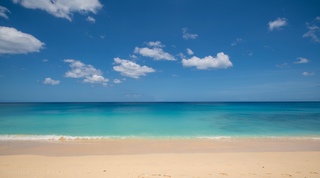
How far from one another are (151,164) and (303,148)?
8.29 meters

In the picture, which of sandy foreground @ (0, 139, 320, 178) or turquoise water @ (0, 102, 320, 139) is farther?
turquoise water @ (0, 102, 320, 139)

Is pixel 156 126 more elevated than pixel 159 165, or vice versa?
pixel 159 165

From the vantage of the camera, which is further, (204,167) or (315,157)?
(315,157)

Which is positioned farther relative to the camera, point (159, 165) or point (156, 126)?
point (156, 126)

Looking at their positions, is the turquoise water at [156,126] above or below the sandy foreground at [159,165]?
below

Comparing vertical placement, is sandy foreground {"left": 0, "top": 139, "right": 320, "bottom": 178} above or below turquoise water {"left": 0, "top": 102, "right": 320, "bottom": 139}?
above

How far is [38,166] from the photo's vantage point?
6.13 m

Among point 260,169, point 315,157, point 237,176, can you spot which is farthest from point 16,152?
point 315,157

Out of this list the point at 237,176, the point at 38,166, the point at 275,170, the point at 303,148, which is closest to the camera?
the point at 237,176

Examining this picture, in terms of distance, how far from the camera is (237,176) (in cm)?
523

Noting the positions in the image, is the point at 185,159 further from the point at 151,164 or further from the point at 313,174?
the point at 313,174

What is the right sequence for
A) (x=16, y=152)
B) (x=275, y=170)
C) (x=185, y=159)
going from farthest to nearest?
1. (x=16, y=152)
2. (x=185, y=159)
3. (x=275, y=170)

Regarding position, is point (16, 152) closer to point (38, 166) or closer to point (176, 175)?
point (38, 166)

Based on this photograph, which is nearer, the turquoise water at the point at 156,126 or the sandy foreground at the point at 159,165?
the sandy foreground at the point at 159,165
